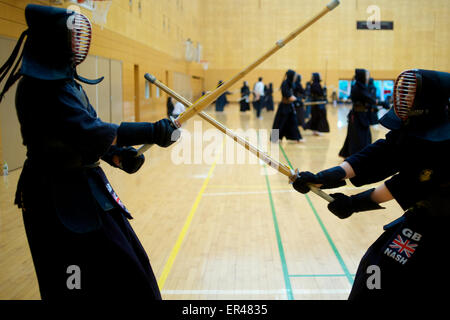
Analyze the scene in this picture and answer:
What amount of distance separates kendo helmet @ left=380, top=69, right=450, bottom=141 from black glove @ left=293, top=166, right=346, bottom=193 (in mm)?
607

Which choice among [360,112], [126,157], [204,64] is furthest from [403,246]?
[204,64]

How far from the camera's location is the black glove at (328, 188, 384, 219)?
255 centimetres

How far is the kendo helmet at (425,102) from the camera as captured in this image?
2137 millimetres

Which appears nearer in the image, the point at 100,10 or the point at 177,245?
the point at 177,245

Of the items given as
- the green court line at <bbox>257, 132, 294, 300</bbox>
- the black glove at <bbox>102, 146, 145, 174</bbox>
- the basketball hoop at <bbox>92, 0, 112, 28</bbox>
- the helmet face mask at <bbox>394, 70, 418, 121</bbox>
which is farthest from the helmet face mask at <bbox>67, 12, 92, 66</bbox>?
the basketball hoop at <bbox>92, 0, 112, 28</bbox>

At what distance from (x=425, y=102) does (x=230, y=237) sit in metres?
3.18

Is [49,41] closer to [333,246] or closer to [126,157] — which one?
[126,157]

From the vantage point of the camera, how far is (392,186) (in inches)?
91.8

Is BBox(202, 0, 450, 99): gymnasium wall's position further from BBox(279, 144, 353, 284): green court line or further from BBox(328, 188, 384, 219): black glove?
BBox(328, 188, 384, 219): black glove

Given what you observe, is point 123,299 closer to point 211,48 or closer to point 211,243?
point 211,243

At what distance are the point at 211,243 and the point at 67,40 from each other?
10.1ft

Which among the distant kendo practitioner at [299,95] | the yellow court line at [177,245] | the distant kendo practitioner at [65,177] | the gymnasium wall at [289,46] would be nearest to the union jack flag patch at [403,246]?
the distant kendo practitioner at [65,177]

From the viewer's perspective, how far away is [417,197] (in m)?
2.20

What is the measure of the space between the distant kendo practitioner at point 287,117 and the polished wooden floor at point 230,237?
4.07m
